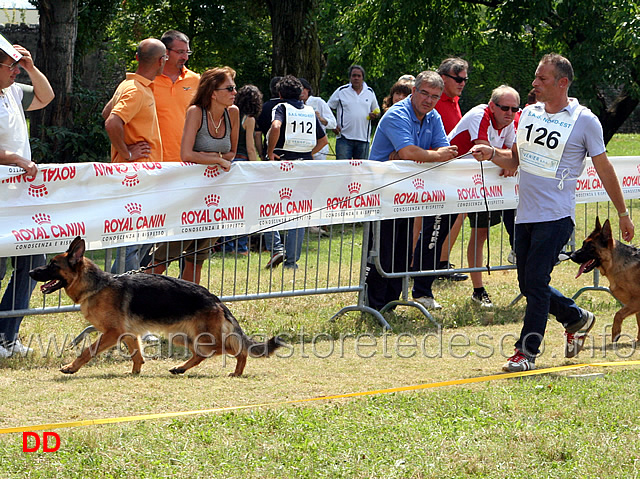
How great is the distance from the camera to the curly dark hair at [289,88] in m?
10.9

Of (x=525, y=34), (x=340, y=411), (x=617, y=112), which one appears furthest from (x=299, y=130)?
(x=525, y=34)

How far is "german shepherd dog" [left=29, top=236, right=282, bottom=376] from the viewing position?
241 inches

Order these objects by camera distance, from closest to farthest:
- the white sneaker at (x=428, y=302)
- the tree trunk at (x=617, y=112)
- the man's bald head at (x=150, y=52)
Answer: the man's bald head at (x=150, y=52), the white sneaker at (x=428, y=302), the tree trunk at (x=617, y=112)

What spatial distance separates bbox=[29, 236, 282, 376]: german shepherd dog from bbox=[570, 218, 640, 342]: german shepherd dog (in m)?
3.10

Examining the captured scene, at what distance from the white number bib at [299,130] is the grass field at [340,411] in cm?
351

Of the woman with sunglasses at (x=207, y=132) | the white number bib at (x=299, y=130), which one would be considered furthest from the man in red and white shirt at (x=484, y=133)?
the woman with sunglasses at (x=207, y=132)

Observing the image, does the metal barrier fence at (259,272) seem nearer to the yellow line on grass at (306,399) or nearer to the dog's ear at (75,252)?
the dog's ear at (75,252)

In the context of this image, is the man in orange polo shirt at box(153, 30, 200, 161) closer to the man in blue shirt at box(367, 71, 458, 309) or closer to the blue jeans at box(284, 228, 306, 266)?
the man in blue shirt at box(367, 71, 458, 309)

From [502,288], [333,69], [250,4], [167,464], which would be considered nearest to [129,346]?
[167,464]

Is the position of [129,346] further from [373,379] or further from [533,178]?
[533,178]

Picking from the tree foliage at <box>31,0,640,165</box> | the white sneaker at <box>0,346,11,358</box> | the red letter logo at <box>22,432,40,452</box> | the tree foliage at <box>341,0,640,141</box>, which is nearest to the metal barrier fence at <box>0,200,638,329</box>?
the white sneaker at <box>0,346,11,358</box>

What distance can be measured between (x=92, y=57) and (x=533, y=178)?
94.6 ft

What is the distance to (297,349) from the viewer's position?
23.8 feet

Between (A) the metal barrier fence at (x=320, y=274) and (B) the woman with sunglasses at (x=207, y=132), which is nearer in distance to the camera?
(B) the woman with sunglasses at (x=207, y=132)
